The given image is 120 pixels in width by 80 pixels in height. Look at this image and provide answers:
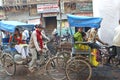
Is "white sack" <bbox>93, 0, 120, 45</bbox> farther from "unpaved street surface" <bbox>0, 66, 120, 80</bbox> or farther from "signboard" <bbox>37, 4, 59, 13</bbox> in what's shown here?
"signboard" <bbox>37, 4, 59, 13</bbox>

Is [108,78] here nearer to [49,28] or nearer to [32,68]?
[32,68]

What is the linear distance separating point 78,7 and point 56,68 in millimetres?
21317

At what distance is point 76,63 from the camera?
28.7ft

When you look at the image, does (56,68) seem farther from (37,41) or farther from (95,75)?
(95,75)

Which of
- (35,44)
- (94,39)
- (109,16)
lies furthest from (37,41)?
(109,16)

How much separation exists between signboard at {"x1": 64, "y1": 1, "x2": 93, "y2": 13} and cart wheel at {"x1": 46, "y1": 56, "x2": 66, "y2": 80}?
20.9 meters

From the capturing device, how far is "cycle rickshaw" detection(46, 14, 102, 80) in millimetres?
8781

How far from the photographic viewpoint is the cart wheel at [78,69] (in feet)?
28.6

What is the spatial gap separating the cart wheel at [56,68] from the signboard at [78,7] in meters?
20.9

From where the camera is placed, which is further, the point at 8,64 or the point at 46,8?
the point at 46,8

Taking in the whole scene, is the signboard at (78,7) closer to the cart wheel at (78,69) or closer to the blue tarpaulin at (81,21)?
the blue tarpaulin at (81,21)

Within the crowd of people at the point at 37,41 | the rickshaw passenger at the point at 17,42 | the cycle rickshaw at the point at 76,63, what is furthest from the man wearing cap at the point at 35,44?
the cycle rickshaw at the point at 76,63

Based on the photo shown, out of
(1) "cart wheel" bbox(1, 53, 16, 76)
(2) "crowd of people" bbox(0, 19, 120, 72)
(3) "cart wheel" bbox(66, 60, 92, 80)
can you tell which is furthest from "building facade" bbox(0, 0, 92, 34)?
(3) "cart wheel" bbox(66, 60, 92, 80)

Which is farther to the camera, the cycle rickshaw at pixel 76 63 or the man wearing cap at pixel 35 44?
the man wearing cap at pixel 35 44
